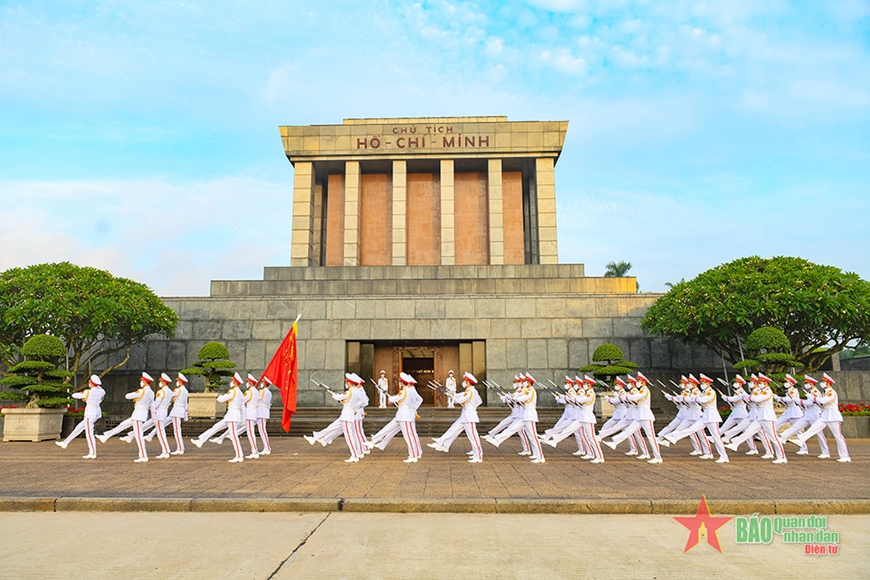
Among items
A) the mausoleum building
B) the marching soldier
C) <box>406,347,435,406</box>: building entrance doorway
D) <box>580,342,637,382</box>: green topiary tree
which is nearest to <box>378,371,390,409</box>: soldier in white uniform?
the mausoleum building

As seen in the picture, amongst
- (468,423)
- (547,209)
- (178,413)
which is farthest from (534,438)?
(547,209)

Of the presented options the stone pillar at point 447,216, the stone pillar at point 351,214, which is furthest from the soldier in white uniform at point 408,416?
the stone pillar at point 351,214

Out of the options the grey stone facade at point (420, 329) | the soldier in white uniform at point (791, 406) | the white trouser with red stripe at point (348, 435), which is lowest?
the white trouser with red stripe at point (348, 435)

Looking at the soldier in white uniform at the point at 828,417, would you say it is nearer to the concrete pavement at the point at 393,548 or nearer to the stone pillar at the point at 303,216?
the concrete pavement at the point at 393,548

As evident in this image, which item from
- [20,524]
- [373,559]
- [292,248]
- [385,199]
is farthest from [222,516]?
[385,199]

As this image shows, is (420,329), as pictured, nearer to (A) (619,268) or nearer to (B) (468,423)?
(B) (468,423)

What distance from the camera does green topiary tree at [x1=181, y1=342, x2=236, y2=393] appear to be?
68.7ft

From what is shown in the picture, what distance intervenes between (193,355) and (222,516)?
1894cm

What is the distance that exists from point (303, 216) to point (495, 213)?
406 inches

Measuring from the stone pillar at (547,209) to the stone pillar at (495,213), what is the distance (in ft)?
6.67

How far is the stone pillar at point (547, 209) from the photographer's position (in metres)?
30.9

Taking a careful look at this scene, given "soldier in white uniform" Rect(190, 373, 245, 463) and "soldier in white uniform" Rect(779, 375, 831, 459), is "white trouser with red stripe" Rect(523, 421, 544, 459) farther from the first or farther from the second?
"soldier in white uniform" Rect(190, 373, 245, 463)

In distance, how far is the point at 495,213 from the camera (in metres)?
31.7

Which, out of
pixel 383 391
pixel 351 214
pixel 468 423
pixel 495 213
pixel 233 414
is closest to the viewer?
pixel 468 423
